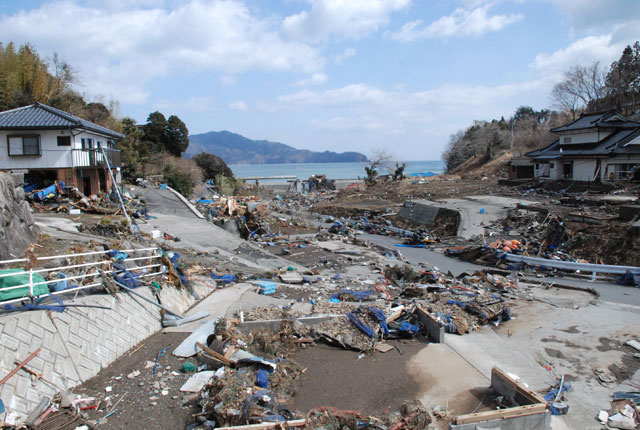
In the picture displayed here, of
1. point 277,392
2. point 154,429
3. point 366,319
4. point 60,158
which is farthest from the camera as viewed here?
point 60,158

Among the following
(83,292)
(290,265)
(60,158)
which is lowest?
(290,265)

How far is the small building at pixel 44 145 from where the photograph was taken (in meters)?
20.8

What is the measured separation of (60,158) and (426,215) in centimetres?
2178

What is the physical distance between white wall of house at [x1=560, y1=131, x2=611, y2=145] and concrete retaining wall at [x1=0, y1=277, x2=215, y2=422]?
3473 centimetres

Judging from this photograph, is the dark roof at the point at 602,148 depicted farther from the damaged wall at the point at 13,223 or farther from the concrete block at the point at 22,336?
the concrete block at the point at 22,336

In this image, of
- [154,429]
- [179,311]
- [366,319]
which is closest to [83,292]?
[179,311]

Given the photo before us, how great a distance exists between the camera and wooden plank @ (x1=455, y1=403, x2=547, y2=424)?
575 centimetres

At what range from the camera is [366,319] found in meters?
9.27

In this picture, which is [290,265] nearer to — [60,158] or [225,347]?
[225,347]

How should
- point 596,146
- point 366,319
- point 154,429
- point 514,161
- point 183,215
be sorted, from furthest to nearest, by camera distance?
point 514,161
point 596,146
point 183,215
point 366,319
point 154,429

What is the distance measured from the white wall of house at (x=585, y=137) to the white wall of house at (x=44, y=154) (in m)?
34.6

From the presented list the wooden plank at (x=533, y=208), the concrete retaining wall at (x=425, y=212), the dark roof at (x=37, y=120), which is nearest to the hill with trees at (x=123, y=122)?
the dark roof at (x=37, y=120)

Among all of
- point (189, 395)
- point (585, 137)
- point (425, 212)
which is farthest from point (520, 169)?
point (189, 395)

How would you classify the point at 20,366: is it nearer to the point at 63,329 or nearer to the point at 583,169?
the point at 63,329
